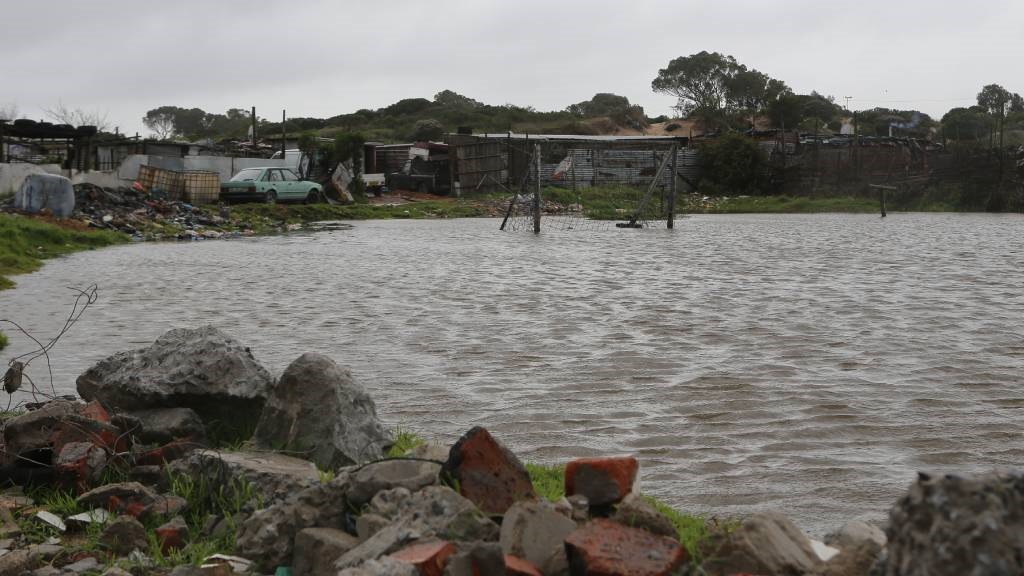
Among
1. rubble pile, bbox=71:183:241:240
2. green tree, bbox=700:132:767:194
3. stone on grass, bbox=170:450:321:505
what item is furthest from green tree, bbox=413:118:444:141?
stone on grass, bbox=170:450:321:505

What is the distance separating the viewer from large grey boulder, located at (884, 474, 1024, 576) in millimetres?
2104

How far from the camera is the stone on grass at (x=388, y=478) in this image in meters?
3.74

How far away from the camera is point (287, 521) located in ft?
11.8

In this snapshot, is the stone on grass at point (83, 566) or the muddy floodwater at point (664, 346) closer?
the stone on grass at point (83, 566)

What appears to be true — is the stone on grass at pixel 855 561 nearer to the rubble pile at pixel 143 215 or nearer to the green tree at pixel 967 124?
the rubble pile at pixel 143 215

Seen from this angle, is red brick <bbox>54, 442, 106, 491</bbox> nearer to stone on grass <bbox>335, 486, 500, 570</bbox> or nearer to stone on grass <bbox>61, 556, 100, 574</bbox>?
stone on grass <bbox>61, 556, 100, 574</bbox>

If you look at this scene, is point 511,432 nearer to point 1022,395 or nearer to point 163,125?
point 1022,395

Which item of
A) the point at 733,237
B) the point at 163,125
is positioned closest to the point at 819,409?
the point at 733,237

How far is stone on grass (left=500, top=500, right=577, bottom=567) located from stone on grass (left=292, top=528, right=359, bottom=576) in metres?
0.57

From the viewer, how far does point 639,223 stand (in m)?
31.6

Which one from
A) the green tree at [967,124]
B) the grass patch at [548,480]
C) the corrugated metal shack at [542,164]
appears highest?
the green tree at [967,124]

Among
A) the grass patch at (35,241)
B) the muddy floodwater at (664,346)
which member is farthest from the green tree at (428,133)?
the muddy floodwater at (664,346)

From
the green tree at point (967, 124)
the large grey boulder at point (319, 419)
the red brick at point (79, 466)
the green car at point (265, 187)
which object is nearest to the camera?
the red brick at point (79, 466)

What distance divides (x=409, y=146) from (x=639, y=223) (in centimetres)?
2144
